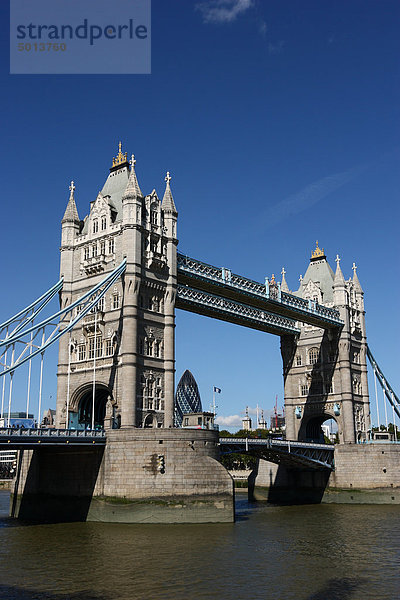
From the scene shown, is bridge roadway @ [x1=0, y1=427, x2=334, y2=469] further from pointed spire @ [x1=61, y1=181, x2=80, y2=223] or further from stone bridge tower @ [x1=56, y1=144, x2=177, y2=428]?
pointed spire @ [x1=61, y1=181, x2=80, y2=223]

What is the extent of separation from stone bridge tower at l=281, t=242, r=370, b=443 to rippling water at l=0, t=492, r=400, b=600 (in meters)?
34.0

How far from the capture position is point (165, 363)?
6181 centimetres

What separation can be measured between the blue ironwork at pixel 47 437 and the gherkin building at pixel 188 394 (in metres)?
121

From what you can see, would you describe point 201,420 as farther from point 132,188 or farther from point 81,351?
point 132,188

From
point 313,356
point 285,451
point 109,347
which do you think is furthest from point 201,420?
point 313,356

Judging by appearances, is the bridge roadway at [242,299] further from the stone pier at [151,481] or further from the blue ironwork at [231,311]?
the stone pier at [151,481]

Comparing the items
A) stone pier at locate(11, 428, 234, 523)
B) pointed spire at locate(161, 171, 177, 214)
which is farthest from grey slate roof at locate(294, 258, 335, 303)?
stone pier at locate(11, 428, 234, 523)

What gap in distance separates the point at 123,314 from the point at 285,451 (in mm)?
25978

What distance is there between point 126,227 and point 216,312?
17391 millimetres

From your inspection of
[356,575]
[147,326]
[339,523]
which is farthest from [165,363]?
[356,575]

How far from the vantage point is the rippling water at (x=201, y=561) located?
28266 millimetres

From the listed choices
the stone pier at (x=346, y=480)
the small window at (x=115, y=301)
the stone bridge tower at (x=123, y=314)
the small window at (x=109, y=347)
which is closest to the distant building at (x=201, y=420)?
the stone bridge tower at (x=123, y=314)

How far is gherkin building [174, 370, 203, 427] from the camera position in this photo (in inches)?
6840

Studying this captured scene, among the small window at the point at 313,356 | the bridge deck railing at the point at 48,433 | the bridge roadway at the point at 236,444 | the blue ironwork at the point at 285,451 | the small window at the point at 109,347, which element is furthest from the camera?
the small window at the point at 313,356
